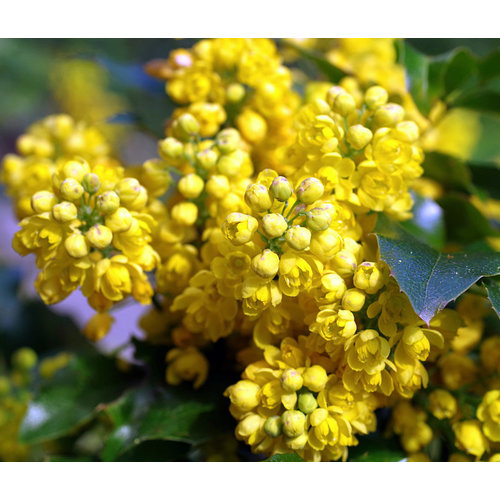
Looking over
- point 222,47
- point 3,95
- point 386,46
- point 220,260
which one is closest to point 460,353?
point 220,260

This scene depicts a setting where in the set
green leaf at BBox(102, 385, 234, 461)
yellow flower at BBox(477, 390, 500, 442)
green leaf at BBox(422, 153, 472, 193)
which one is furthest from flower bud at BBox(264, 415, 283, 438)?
green leaf at BBox(422, 153, 472, 193)

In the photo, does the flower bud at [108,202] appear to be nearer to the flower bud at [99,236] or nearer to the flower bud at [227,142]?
the flower bud at [99,236]

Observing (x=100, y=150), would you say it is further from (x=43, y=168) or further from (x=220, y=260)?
(x=220, y=260)

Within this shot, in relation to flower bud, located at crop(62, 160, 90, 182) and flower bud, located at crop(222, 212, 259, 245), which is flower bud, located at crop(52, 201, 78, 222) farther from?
flower bud, located at crop(222, 212, 259, 245)

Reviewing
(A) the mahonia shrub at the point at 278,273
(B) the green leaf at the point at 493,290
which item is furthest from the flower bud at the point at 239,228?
(B) the green leaf at the point at 493,290

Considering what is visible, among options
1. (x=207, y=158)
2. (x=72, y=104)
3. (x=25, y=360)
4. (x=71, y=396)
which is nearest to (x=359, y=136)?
(x=207, y=158)
